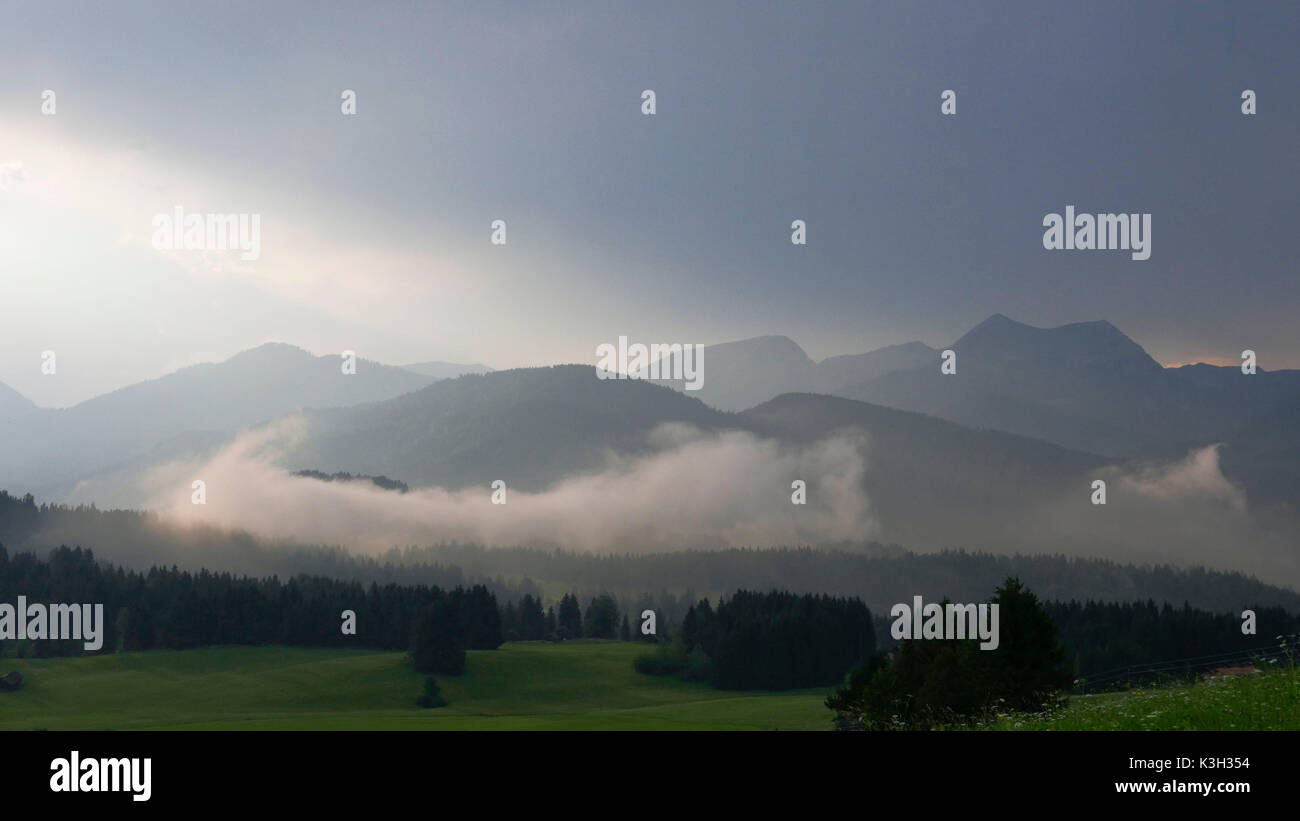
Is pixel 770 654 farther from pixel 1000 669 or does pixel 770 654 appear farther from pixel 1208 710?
pixel 1208 710

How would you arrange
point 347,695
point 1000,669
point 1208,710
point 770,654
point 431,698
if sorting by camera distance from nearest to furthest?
point 1208,710
point 1000,669
point 347,695
point 431,698
point 770,654

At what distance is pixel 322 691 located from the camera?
516 ft

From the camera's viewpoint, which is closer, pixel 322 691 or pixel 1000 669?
pixel 1000 669

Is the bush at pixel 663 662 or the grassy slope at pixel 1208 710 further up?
the grassy slope at pixel 1208 710

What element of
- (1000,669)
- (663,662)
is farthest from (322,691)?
(1000,669)

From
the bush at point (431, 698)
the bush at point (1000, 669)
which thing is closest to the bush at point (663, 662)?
the bush at point (431, 698)

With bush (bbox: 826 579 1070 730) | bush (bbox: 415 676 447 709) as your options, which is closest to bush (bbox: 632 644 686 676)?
bush (bbox: 415 676 447 709)

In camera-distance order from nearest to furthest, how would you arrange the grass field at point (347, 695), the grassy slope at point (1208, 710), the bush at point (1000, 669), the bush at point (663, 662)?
the grassy slope at point (1208, 710)
the bush at point (1000, 669)
the grass field at point (347, 695)
the bush at point (663, 662)

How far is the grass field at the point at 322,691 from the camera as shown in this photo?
13588cm

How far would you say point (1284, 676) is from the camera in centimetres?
3025

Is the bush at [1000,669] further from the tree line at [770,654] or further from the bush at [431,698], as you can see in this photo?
the tree line at [770,654]
